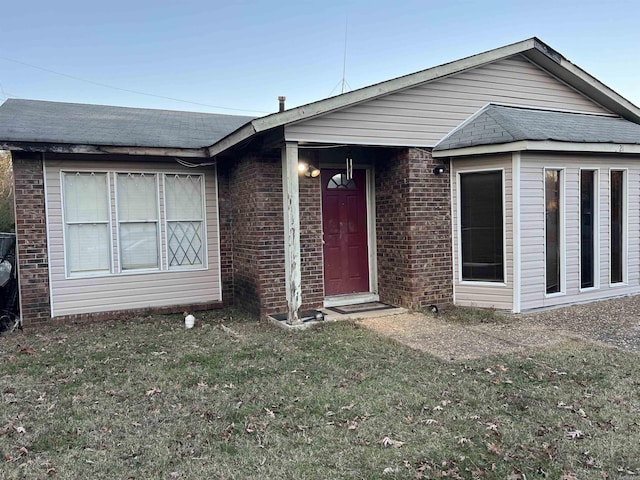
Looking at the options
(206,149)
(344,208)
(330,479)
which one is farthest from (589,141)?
(330,479)

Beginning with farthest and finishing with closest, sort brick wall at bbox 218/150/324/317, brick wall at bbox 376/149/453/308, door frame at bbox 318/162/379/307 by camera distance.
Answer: door frame at bbox 318/162/379/307 < brick wall at bbox 376/149/453/308 < brick wall at bbox 218/150/324/317

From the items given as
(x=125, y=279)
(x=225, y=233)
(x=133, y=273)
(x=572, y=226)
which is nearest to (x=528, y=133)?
(x=572, y=226)

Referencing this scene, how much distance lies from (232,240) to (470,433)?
5.96 meters

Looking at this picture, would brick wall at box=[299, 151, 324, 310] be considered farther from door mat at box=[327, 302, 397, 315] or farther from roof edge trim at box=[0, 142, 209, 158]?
roof edge trim at box=[0, 142, 209, 158]

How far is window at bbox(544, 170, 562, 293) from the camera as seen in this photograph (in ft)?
24.6

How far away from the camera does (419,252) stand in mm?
7574

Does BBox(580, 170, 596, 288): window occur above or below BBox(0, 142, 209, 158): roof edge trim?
below

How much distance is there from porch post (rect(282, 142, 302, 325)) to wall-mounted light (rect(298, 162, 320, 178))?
0.92 metres

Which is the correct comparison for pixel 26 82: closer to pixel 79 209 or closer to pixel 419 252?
pixel 79 209

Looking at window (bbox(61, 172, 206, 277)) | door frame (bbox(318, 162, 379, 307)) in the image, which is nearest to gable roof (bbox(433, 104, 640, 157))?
door frame (bbox(318, 162, 379, 307))

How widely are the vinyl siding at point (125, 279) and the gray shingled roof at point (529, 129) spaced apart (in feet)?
13.9

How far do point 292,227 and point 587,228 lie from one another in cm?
503

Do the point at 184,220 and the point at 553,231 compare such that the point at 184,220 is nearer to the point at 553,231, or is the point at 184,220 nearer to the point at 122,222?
the point at 122,222

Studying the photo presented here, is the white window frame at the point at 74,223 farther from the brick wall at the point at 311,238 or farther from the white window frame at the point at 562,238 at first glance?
the white window frame at the point at 562,238
